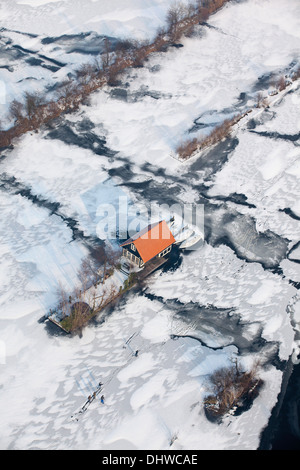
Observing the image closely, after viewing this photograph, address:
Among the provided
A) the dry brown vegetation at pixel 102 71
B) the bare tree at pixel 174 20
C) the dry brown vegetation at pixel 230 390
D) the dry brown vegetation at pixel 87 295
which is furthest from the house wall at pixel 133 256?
the bare tree at pixel 174 20

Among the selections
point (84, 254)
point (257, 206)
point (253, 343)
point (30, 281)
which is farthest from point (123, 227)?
point (253, 343)

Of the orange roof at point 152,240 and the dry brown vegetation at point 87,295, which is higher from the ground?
the orange roof at point 152,240

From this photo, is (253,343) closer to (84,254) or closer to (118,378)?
(118,378)

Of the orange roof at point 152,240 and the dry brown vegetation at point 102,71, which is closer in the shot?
the orange roof at point 152,240

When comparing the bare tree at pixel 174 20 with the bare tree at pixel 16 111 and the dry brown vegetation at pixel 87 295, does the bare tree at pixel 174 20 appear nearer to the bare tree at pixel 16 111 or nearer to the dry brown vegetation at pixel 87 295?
the bare tree at pixel 16 111

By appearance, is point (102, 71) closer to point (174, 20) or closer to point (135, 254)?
point (174, 20)
